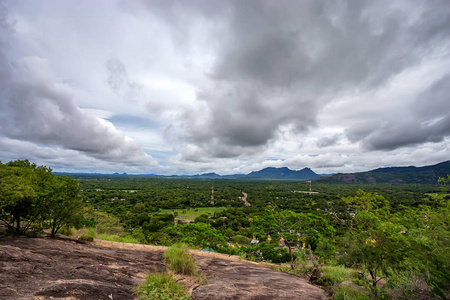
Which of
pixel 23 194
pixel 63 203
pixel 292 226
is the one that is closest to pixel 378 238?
pixel 292 226

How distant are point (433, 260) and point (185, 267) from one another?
24.1 ft

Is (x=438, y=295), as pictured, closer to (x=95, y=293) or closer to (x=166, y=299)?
(x=166, y=299)

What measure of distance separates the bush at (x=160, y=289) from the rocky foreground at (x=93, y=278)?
0.29 metres

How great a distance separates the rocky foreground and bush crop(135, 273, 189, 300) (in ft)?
0.96

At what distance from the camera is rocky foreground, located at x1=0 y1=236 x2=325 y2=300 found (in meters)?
4.49

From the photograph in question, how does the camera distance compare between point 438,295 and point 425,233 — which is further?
point 425,233

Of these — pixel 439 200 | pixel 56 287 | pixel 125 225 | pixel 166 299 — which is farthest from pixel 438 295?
pixel 125 225

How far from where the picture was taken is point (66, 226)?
407 inches

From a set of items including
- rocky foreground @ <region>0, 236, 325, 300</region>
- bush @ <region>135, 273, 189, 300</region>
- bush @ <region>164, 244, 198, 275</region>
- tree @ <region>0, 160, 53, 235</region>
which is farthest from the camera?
tree @ <region>0, 160, 53, 235</region>

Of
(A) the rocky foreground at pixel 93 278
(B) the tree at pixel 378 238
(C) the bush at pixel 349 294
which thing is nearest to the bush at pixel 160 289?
(A) the rocky foreground at pixel 93 278

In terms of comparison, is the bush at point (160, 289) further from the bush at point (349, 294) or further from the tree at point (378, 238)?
the tree at point (378, 238)

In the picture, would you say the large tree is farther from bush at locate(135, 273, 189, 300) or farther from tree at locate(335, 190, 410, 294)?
tree at locate(335, 190, 410, 294)

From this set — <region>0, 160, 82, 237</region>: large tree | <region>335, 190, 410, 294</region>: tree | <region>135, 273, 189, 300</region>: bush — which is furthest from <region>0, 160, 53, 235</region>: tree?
<region>335, 190, 410, 294</region>: tree

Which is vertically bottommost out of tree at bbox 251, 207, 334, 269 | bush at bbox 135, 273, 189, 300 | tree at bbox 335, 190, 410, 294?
tree at bbox 251, 207, 334, 269
